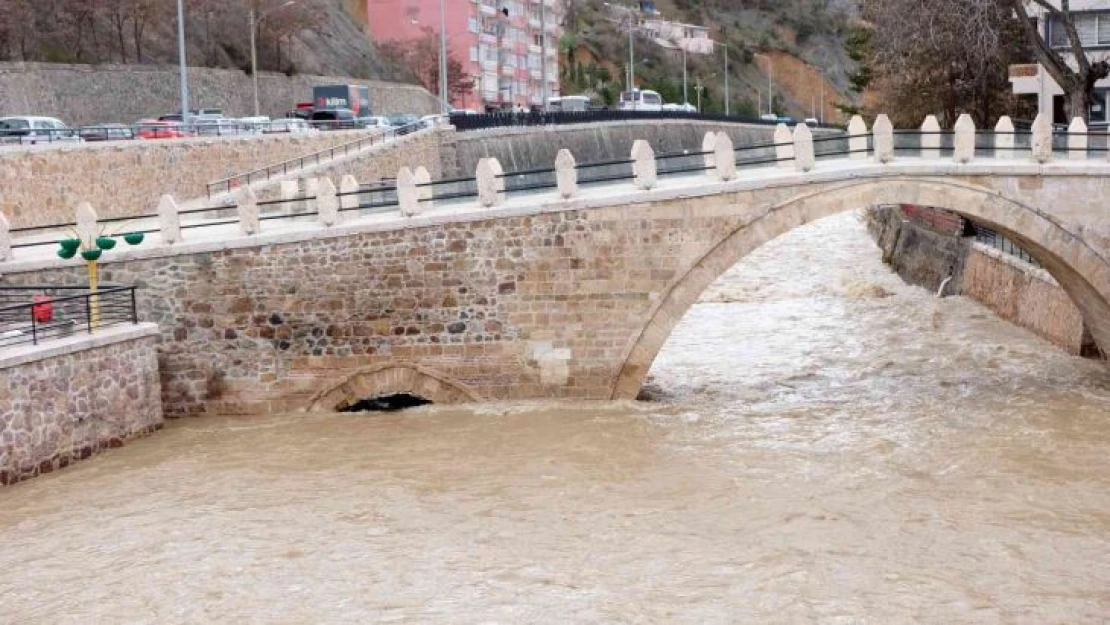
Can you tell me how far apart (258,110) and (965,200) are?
38469 millimetres

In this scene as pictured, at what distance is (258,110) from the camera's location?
5544 cm

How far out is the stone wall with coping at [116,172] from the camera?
94.9 ft

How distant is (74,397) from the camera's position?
64.6 feet

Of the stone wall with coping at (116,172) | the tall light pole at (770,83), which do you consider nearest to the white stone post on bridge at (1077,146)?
the stone wall with coping at (116,172)

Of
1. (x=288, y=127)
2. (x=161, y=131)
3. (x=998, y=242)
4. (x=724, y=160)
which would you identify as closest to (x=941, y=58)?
(x=998, y=242)

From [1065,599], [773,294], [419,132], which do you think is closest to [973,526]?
[1065,599]

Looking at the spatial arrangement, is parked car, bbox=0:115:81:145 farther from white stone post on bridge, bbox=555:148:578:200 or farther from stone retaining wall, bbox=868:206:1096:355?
stone retaining wall, bbox=868:206:1096:355

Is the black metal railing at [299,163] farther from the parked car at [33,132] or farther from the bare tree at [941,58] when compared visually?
the bare tree at [941,58]

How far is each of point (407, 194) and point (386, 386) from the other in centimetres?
320

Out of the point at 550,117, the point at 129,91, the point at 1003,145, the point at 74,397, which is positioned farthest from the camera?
the point at 550,117

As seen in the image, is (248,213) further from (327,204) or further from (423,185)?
(423,185)

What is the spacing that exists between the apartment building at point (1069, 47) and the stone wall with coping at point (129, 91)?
29610 millimetres

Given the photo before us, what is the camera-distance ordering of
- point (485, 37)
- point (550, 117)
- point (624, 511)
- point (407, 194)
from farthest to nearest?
point (485, 37)
point (550, 117)
point (407, 194)
point (624, 511)

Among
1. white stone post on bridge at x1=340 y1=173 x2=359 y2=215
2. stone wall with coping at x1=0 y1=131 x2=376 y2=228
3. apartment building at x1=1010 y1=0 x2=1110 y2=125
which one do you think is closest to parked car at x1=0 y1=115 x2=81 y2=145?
stone wall with coping at x1=0 y1=131 x2=376 y2=228
